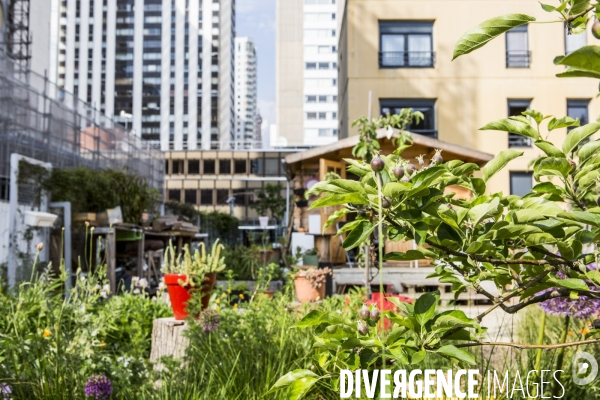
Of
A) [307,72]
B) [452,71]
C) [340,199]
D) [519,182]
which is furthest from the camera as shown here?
[307,72]

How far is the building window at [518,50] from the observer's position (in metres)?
17.6

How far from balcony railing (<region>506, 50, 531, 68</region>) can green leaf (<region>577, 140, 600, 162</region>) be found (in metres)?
17.6

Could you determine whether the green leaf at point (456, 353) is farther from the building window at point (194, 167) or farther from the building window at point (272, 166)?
the building window at point (194, 167)

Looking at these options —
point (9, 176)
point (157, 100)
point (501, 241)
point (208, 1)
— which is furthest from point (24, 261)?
point (208, 1)

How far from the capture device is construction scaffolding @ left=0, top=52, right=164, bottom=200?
29.3ft

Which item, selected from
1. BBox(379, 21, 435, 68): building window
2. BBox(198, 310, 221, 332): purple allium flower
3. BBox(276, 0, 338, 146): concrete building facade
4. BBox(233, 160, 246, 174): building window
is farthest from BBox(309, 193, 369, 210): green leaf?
BBox(276, 0, 338, 146): concrete building facade

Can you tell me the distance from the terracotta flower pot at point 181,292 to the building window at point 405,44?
1398cm

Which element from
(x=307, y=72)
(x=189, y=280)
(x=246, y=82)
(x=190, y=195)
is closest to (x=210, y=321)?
(x=189, y=280)

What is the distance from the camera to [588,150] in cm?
139

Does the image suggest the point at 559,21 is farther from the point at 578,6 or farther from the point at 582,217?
the point at 582,217

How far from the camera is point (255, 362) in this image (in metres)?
3.22

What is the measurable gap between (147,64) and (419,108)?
6434 centimetres

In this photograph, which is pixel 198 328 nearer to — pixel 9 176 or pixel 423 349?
pixel 423 349

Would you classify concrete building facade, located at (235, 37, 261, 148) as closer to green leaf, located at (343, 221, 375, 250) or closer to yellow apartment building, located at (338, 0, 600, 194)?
yellow apartment building, located at (338, 0, 600, 194)
